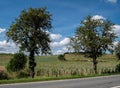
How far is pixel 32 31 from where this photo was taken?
3016 centimetres

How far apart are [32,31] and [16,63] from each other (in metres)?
12.1

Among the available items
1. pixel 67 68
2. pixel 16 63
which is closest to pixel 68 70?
pixel 67 68

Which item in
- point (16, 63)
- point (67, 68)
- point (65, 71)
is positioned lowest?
point (65, 71)

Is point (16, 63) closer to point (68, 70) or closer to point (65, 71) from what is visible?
point (65, 71)

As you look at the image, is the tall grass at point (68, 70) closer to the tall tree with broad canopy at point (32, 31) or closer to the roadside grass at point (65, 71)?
the roadside grass at point (65, 71)

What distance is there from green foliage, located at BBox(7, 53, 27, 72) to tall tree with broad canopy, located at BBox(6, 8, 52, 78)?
9.25 meters

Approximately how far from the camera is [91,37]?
1389 inches

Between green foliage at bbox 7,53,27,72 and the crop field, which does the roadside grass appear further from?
green foliage at bbox 7,53,27,72

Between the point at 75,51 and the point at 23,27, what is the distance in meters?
9.35

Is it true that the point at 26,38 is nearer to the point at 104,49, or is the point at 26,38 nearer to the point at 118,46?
the point at 104,49

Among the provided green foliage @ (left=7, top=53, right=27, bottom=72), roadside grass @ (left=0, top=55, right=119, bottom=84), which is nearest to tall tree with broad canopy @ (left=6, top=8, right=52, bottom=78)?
roadside grass @ (left=0, top=55, right=119, bottom=84)

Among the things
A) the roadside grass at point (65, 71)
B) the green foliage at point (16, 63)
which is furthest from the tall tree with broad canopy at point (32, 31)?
the green foliage at point (16, 63)

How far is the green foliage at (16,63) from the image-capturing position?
40.1 metres

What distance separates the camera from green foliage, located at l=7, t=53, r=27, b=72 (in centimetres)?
4006
